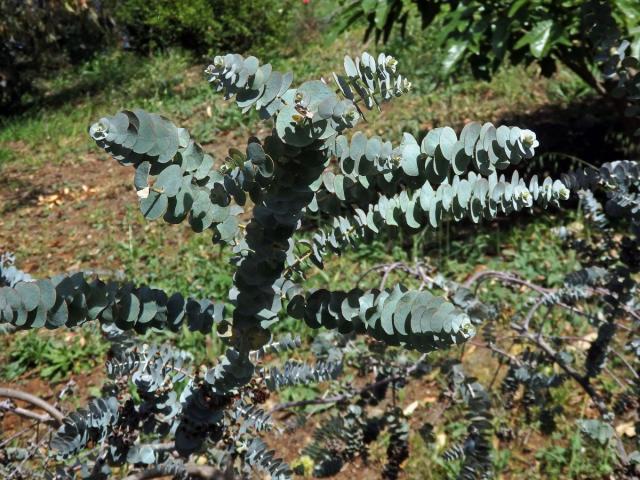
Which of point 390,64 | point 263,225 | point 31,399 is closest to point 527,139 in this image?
point 390,64

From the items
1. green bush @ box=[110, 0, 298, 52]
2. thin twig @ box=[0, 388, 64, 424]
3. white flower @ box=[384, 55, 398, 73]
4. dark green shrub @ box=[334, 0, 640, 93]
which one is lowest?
green bush @ box=[110, 0, 298, 52]

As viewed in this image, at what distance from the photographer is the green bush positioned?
28.5 feet

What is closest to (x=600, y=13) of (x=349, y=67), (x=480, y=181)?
(x=480, y=181)

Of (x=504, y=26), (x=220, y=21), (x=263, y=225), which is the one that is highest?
(x=263, y=225)

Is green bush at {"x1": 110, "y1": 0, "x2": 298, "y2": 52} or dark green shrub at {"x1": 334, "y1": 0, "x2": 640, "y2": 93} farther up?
dark green shrub at {"x1": 334, "y1": 0, "x2": 640, "y2": 93}

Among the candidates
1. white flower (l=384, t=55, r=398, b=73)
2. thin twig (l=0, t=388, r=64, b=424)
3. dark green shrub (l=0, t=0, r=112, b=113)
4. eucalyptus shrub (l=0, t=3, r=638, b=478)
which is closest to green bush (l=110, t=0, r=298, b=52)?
dark green shrub (l=0, t=0, r=112, b=113)

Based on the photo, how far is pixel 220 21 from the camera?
349 inches

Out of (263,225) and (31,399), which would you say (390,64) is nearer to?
(263,225)

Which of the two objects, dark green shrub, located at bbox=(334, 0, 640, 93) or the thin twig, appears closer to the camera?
the thin twig

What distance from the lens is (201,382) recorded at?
1255 mm

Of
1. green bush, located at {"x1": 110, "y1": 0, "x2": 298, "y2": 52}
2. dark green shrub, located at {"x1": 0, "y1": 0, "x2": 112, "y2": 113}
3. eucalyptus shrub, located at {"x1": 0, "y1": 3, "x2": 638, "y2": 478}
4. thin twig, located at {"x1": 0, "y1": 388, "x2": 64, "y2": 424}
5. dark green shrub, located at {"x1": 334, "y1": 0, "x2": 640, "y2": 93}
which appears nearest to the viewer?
eucalyptus shrub, located at {"x1": 0, "y1": 3, "x2": 638, "y2": 478}

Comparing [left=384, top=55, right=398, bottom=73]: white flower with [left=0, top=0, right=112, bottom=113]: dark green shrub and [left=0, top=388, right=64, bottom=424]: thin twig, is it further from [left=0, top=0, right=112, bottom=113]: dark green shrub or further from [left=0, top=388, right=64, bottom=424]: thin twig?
[left=0, top=0, right=112, bottom=113]: dark green shrub

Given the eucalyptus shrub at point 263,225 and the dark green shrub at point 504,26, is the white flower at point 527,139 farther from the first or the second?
the dark green shrub at point 504,26

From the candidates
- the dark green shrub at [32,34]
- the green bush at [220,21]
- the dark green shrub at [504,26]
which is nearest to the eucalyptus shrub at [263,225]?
the dark green shrub at [504,26]
